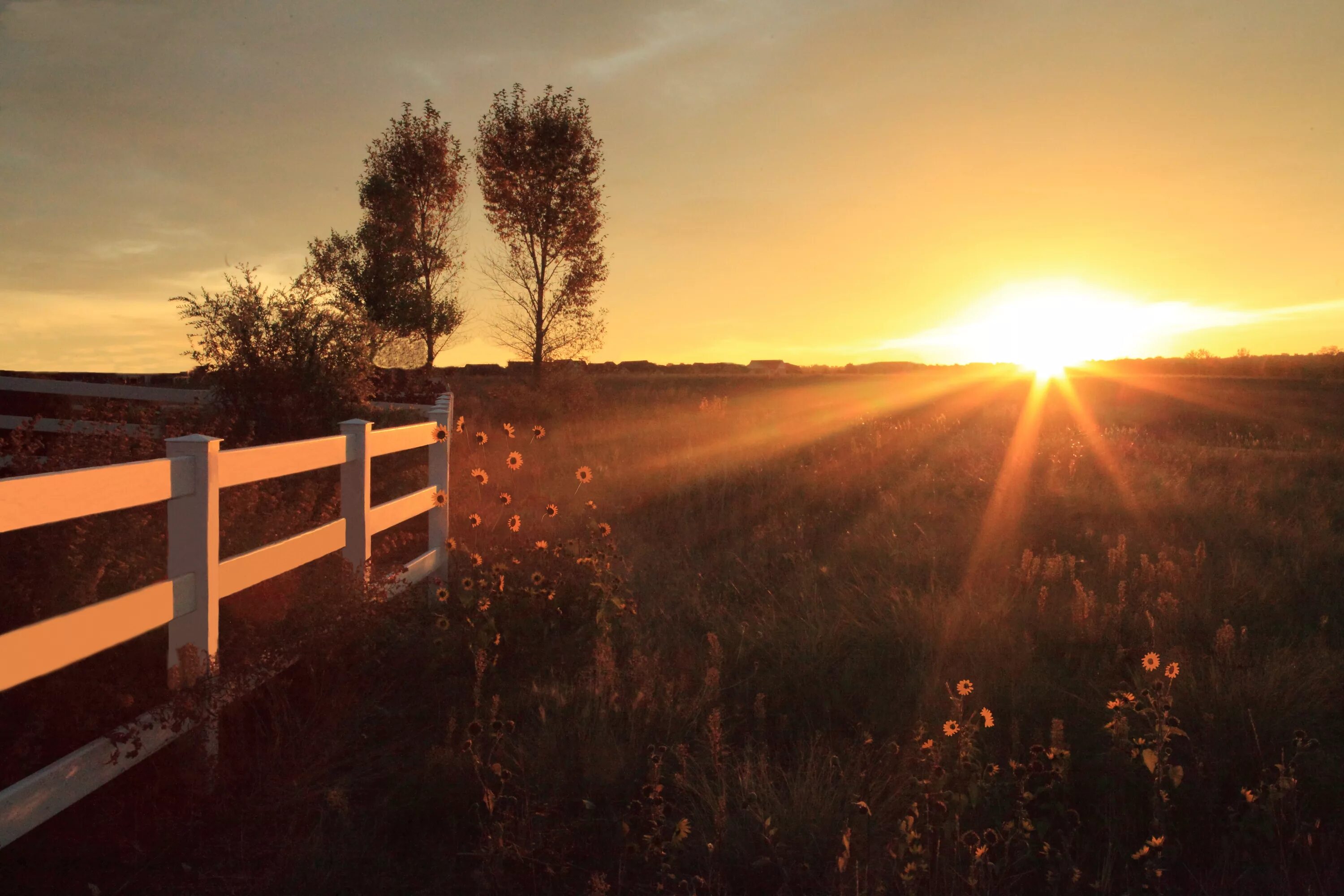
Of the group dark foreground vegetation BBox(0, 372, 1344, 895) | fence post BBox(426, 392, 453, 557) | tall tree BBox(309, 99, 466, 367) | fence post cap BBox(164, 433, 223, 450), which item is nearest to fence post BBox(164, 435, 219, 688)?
fence post cap BBox(164, 433, 223, 450)

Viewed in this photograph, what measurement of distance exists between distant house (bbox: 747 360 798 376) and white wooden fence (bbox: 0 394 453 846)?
40349 millimetres

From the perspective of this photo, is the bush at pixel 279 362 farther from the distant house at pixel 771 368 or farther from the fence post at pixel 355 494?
the distant house at pixel 771 368

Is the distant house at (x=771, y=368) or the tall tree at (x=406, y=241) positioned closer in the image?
the tall tree at (x=406, y=241)

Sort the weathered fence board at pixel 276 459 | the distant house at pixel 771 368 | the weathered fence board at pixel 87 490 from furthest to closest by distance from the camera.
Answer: the distant house at pixel 771 368, the weathered fence board at pixel 276 459, the weathered fence board at pixel 87 490

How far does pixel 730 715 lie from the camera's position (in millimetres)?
4430

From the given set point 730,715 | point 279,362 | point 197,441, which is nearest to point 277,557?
point 197,441

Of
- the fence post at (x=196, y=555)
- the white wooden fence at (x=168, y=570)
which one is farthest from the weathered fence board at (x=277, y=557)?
the fence post at (x=196, y=555)

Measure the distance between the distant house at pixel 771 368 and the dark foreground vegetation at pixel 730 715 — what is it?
37783mm

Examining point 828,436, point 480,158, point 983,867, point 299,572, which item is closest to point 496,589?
point 299,572

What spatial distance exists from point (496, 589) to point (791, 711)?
6.65 feet

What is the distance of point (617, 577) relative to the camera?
18.8 ft

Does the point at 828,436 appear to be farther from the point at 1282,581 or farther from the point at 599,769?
the point at 599,769

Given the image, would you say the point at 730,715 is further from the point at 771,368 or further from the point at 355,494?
the point at 771,368

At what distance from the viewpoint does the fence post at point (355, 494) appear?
5090mm
